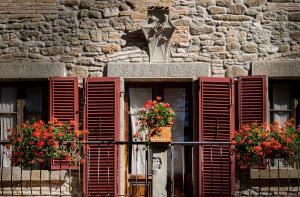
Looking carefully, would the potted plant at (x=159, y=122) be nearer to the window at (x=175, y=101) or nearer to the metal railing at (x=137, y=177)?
the metal railing at (x=137, y=177)

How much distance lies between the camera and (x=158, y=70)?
36.3 ft

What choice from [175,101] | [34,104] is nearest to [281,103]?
[175,101]

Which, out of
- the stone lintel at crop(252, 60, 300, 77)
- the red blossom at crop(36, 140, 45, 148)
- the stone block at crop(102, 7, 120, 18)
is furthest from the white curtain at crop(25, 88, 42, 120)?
the stone lintel at crop(252, 60, 300, 77)

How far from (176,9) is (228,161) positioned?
8.95ft

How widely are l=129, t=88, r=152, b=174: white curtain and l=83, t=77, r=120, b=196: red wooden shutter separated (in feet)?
1.26

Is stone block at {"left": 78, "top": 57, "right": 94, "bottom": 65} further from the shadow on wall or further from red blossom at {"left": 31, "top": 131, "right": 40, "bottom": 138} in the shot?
red blossom at {"left": 31, "top": 131, "right": 40, "bottom": 138}

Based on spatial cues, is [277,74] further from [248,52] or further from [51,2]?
[51,2]

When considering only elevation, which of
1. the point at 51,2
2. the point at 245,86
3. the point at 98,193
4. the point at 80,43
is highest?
the point at 51,2

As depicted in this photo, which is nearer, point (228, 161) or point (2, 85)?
point (228, 161)

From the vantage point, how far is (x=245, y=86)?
1094 centimetres

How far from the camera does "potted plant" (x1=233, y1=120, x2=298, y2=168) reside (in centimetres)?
973

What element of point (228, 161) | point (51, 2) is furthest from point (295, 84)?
point (51, 2)

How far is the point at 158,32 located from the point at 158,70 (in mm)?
639

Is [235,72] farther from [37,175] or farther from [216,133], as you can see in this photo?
[37,175]
